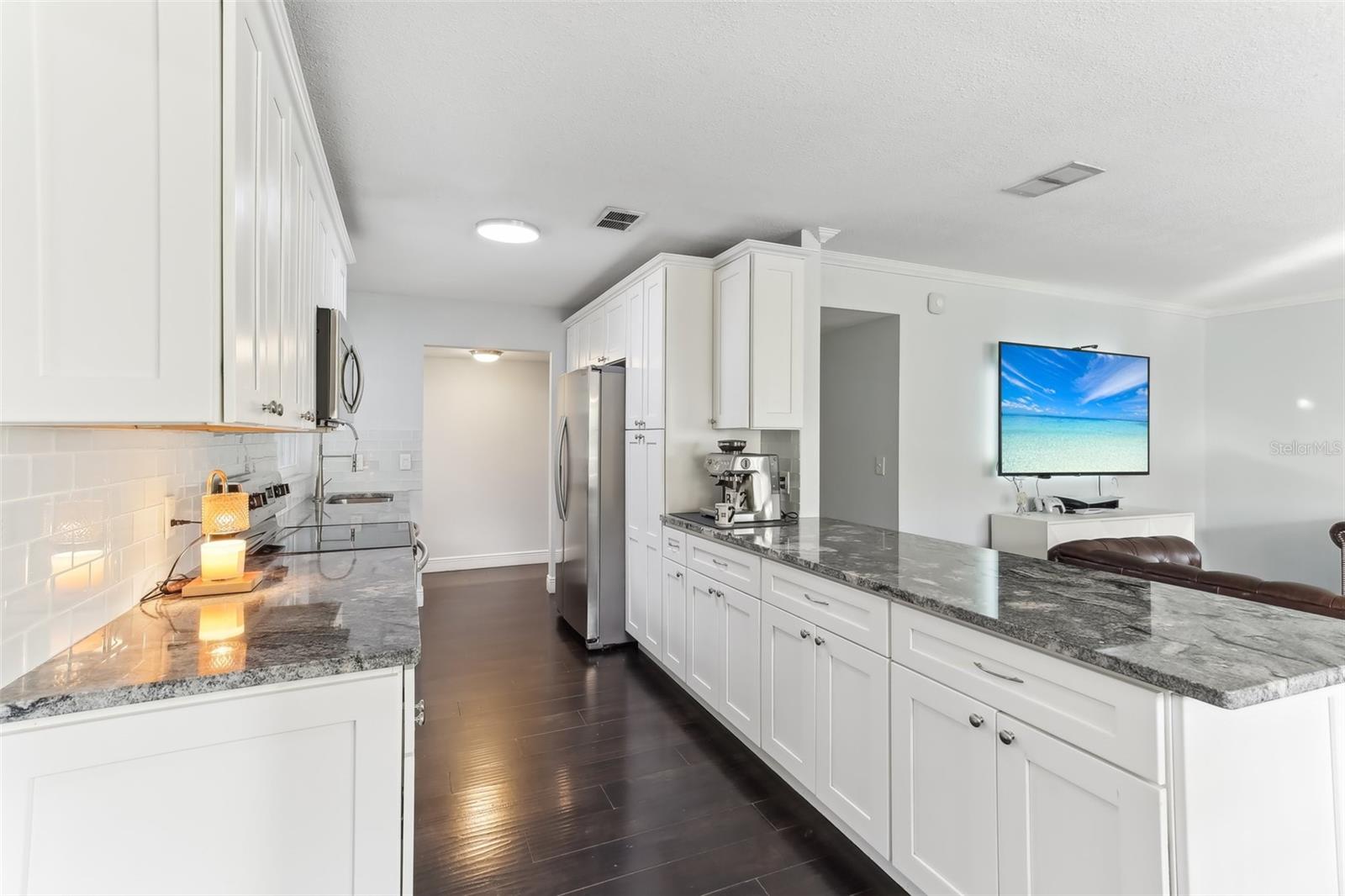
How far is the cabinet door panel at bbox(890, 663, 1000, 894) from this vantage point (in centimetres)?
148

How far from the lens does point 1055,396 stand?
466 cm

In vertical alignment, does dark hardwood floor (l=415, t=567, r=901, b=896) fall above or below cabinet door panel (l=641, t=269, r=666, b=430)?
below

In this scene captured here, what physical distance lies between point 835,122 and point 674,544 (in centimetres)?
209

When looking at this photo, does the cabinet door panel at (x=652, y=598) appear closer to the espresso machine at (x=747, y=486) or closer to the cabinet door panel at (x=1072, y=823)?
the espresso machine at (x=747, y=486)

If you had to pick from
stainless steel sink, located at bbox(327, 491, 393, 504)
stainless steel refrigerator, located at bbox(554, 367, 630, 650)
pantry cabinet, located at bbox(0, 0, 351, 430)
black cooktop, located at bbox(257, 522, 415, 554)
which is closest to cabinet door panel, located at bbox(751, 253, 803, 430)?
stainless steel refrigerator, located at bbox(554, 367, 630, 650)

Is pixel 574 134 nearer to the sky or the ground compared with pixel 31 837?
nearer to the sky

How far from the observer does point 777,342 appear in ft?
10.7

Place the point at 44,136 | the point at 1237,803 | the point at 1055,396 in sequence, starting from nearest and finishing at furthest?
the point at 44,136 < the point at 1237,803 < the point at 1055,396

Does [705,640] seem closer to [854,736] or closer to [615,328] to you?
[854,736]

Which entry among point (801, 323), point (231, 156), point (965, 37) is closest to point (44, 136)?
point (231, 156)

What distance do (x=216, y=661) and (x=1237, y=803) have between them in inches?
76.8

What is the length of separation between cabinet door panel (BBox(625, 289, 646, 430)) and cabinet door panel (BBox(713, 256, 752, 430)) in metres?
0.48

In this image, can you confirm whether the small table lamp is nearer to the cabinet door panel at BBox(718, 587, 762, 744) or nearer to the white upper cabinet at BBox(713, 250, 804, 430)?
the cabinet door panel at BBox(718, 587, 762, 744)

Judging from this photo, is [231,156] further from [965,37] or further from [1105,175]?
[1105,175]
